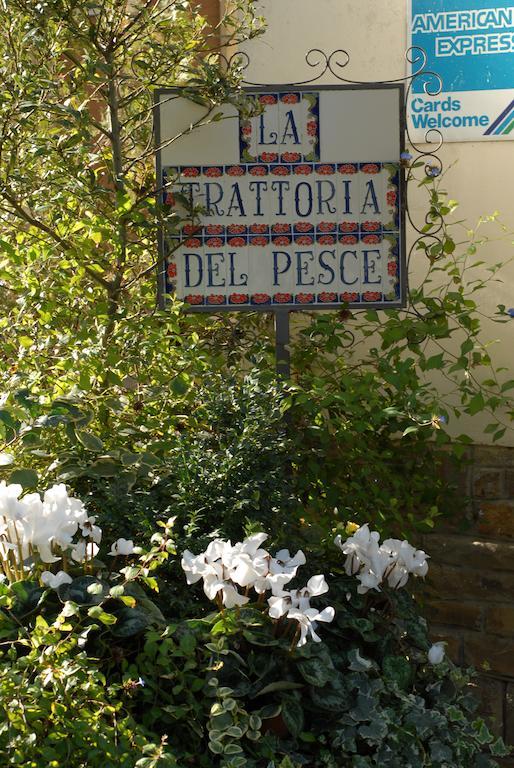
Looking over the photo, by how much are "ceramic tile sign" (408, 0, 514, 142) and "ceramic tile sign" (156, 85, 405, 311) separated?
2.19 feet

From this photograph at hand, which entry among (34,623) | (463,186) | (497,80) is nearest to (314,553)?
(34,623)

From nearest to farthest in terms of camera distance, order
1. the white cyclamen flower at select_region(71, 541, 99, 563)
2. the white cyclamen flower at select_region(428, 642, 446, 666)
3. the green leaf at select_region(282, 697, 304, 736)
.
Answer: the green leaf at select_region(282, 697, 304, 736)
the white cyclamen flower at select_region(71, 541, 99, 563)
the white cyclamen flower at select_region(428, 642, 446, 666)

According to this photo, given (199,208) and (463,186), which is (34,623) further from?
(463,186)

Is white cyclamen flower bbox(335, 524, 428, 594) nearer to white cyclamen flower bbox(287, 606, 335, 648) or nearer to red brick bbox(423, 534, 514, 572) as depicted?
white cyclamen flower bbox(287, 606, 335, 648)

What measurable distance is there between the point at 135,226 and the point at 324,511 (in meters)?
1.16

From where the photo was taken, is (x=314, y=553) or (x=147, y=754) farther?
(x=314, y=553)

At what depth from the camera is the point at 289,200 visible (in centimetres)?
359

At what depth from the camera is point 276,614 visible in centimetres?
233

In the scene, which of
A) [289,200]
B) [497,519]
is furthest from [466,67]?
[497,519]

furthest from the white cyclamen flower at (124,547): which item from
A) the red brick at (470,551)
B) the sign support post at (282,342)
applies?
the red brick at (470,551)

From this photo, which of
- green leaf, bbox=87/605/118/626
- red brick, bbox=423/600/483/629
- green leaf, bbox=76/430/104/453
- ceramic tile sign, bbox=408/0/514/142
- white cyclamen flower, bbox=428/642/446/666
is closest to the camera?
green leaf, bbox=87/605/118/626

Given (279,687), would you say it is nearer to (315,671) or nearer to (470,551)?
(315,671)

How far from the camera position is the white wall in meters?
4.16

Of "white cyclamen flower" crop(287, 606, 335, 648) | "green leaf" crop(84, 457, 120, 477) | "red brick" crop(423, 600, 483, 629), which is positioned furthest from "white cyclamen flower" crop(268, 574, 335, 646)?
"red brick" crop(423, 600, 483, 629)
